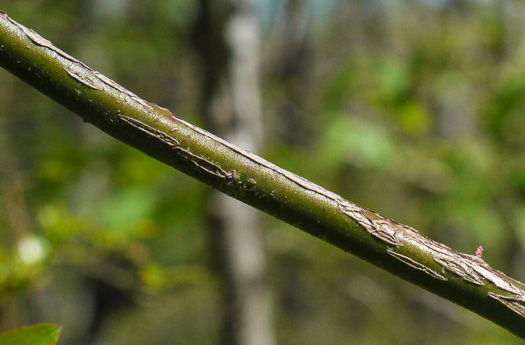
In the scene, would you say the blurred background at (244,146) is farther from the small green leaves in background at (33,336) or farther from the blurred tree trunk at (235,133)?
the small green leaves in background at (33,336)

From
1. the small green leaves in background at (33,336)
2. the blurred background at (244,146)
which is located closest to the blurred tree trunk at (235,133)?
the blurred background at (244,146)

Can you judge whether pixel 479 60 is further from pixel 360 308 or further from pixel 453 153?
pixel 360 308

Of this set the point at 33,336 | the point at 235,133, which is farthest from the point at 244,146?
the point at 33,336

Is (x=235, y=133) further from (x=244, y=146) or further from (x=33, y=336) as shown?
(x=33, y=336)

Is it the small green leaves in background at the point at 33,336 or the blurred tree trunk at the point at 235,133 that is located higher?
the blurred tree trunk at the point at 235,133

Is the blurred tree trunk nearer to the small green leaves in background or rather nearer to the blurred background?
the blurred background

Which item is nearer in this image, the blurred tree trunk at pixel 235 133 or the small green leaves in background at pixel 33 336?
the small green leaves in background at pixel 33 336

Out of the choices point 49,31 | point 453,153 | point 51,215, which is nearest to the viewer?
point 51,215

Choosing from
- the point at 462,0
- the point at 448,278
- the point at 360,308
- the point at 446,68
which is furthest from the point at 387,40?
the point at 448,278
